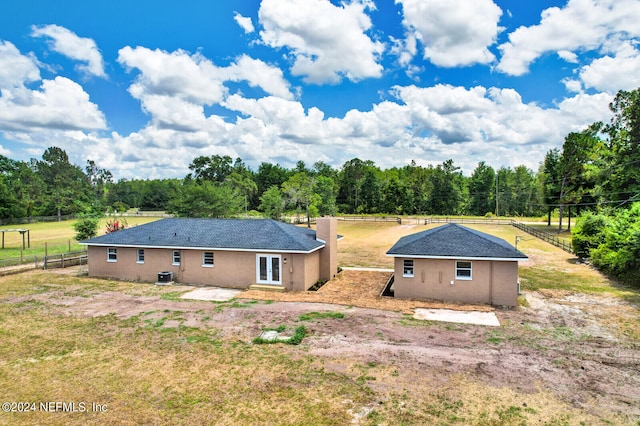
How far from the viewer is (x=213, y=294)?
18297mm

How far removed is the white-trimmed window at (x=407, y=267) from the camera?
18141mm

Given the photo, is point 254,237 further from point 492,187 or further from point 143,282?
point 492,187

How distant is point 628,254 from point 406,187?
65139 mm

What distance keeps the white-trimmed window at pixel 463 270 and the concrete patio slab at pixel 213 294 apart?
10.5m

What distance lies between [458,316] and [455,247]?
13.1 feet

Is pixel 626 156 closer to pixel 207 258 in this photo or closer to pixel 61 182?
pixel 207 258

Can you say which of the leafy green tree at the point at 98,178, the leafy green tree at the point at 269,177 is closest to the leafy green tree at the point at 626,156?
the leafy green tree at the point at 269,177

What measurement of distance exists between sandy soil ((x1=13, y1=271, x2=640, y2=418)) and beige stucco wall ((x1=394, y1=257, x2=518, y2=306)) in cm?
107

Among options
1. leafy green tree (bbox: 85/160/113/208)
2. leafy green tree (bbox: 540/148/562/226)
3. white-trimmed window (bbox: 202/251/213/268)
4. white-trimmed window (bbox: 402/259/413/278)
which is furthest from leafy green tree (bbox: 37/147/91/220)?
leafy green tree (bbox: 540/148/562/226)

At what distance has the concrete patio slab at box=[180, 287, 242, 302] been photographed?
57.1 feet

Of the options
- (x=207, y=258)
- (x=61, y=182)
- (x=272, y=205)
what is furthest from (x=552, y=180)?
(x=61, y=182)

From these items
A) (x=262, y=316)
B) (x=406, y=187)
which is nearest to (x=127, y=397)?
(x=262, y=316)

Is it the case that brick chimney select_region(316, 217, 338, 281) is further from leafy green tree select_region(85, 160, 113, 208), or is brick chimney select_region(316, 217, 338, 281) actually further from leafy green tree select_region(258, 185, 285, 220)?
leafy green tree select_region(85, 160, 113, 208)

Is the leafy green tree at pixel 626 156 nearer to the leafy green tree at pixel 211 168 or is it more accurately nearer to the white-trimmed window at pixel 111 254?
the white-trimmed window at pixel 111 254
